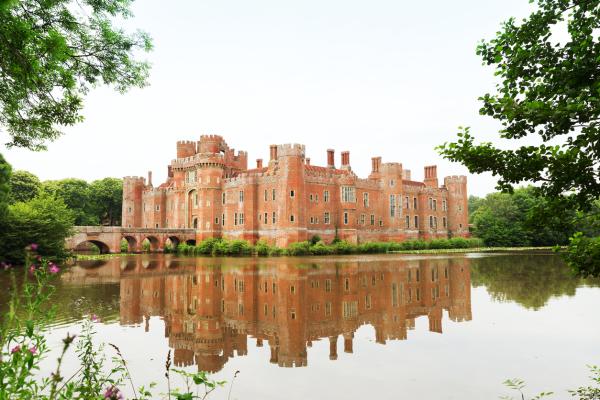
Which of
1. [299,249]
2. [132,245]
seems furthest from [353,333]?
[132,245]

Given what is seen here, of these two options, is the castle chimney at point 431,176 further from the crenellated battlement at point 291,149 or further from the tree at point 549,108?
the tree at point 549,108

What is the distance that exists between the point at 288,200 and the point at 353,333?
3805 centimetres

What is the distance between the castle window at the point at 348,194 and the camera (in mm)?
54594

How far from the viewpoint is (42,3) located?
26.8ft

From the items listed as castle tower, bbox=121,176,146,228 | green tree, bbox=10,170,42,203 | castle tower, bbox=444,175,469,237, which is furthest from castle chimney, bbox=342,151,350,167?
green tree, bbox=10,170,42,203

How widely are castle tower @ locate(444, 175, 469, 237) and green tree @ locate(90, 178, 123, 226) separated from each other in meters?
54.5

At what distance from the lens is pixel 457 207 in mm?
69375

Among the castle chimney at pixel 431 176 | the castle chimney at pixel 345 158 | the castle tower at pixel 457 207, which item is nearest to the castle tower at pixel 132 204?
the castle chimney at pixel 345 158

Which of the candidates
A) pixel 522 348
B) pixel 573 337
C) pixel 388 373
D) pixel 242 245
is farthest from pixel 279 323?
pixel 242 245

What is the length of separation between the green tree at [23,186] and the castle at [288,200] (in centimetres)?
1530

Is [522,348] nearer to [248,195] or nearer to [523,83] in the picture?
[523,83]

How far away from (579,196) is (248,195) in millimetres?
48072

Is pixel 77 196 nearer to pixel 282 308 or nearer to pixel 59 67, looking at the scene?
pixel 282 308

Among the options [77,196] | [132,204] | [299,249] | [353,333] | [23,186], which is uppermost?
[23,186]
